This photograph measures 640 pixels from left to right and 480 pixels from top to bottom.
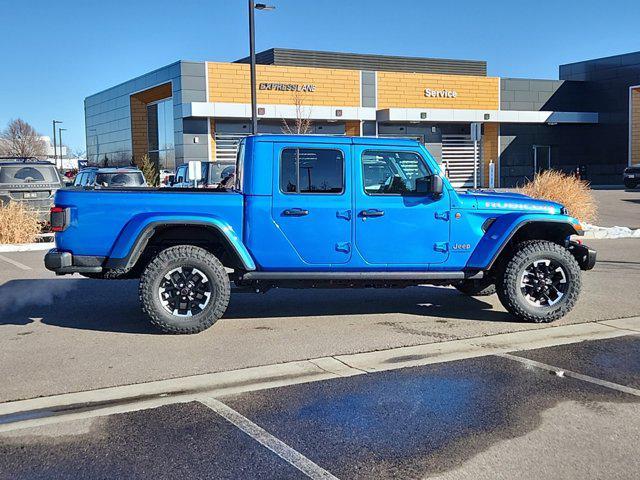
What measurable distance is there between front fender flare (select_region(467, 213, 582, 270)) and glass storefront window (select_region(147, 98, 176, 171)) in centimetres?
3045

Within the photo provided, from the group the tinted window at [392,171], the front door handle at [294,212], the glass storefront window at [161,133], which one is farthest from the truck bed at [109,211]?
the glass storefront window at [161,133]

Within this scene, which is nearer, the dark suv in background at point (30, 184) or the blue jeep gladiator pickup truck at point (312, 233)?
the blue jeep gladiator pickup truck at point (312, 233)

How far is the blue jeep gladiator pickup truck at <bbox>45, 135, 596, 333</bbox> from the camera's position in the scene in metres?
6.66

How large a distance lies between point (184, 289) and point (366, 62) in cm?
3532

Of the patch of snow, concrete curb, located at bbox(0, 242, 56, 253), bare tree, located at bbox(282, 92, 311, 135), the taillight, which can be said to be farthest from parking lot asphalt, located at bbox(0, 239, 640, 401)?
bare tree, located at bbox(282, 92, 311, 135)

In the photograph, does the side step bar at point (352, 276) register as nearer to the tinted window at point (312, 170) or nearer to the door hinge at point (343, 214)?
the door hinge at point (343, 214)

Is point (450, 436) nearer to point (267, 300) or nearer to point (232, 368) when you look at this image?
point (232, 368)

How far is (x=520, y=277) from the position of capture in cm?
723

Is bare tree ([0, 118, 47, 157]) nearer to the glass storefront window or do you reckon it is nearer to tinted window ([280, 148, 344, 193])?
the glass storefront window

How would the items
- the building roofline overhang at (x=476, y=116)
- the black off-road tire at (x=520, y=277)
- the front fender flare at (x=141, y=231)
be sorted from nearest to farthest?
the front fender flare at (x=141, y=231), the black off-road tire at (x=520, y=277), the building roofline overhang at (x=476, y=116)

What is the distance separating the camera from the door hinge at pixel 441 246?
7141 mm

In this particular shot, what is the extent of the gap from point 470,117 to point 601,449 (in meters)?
36.1

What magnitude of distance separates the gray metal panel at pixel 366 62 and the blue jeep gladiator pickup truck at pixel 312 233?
1238 inches

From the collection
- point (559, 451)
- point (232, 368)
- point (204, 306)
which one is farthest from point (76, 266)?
point (559, 451)
